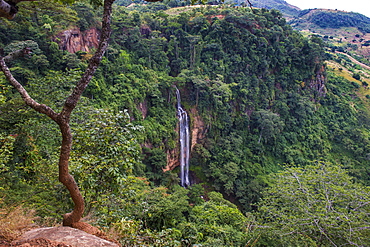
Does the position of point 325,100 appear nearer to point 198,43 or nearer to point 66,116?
point 198,43

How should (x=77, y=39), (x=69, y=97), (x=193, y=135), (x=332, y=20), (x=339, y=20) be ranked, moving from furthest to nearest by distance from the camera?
(x=332, y=20)
(x=339, y=20)
(x=193, y=135)
(x=77, y=39)
(x=69, y=97)

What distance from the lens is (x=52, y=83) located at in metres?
7.99

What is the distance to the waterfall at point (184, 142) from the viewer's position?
21.0 metres

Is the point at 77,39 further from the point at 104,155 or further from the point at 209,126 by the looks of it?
the point at 104,155

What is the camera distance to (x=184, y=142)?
21.4m

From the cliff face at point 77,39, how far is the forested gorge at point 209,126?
0.36 metres

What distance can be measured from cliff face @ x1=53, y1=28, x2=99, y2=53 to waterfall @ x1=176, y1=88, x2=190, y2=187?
8519 mm

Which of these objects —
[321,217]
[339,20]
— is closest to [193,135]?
[321,217]

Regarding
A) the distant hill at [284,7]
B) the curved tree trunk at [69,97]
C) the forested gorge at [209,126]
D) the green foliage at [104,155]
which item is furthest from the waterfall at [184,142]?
the distant hill at [284,7]

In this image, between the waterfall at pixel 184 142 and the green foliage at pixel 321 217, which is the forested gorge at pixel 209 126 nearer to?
the green foliage at pixel 321 217

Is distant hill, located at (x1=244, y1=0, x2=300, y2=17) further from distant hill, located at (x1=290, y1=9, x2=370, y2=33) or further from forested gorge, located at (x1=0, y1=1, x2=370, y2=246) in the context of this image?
forested gorge, located at (x1=0, y1=1, x2=370, y2=246)

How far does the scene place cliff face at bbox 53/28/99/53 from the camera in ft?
52.0

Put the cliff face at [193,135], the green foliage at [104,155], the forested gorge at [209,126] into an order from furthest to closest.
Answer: the cliff face at [193,135], the forested gorge at [209,126], the green foliage at [104,155]

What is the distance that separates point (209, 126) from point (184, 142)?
3342mm
